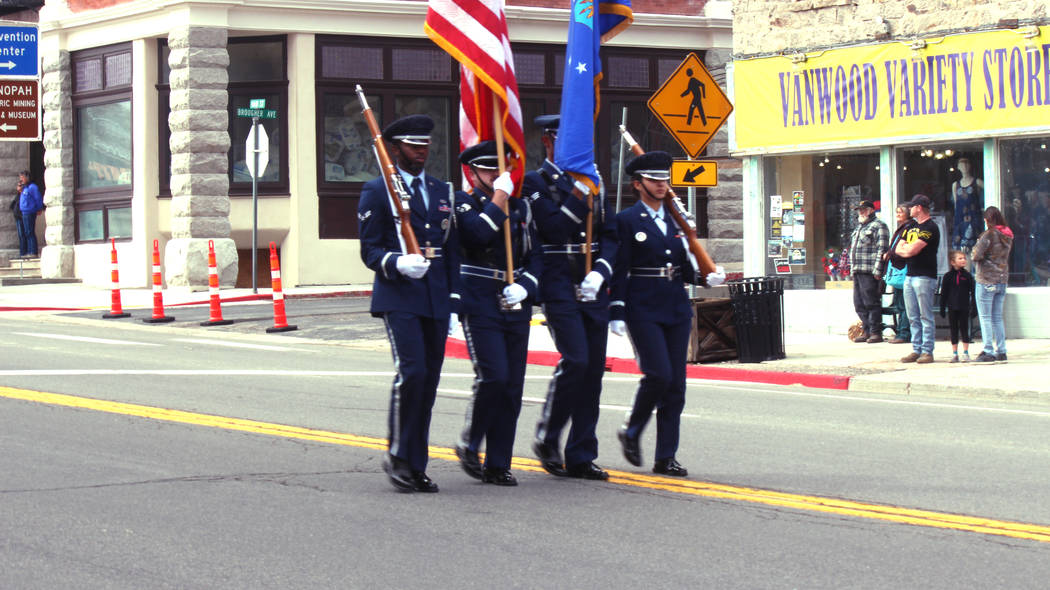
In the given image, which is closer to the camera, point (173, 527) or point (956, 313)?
point (173, 527)

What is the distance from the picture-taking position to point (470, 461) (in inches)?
336

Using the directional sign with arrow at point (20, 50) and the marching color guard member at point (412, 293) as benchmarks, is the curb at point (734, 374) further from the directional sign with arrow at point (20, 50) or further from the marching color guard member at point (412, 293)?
the directional sign with arrow at point (20, 50)

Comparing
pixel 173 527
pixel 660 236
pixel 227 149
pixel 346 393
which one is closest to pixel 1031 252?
pixel 346 393

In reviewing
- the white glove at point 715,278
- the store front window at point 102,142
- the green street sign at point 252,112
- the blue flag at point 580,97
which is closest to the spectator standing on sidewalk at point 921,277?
the blue flag at point 580,97

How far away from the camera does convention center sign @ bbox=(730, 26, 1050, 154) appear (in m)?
18.1

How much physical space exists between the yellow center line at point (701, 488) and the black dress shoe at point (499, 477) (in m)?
0.64

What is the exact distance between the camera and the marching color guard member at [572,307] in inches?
336

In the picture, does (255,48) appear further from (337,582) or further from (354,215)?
(337,582)

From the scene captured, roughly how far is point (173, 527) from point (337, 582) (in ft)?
4.46

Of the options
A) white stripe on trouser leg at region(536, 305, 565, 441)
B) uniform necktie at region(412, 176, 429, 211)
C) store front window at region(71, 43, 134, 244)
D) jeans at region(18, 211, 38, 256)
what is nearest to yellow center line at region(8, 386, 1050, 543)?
white stripe on trouser leg at region(536, 305, 565, 441)

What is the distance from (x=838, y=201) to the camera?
20125 mm

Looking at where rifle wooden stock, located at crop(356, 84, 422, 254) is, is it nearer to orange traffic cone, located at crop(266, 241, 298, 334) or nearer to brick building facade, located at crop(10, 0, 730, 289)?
orange traffic cone, located at crop(266, 241, 298, 334)

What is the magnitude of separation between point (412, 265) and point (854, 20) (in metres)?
13.3

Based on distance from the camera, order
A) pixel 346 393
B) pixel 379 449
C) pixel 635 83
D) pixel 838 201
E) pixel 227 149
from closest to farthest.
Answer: pixel 379 449
pixel 346 393
pixel 838 201
pixel 227 149
pixel 635 83
